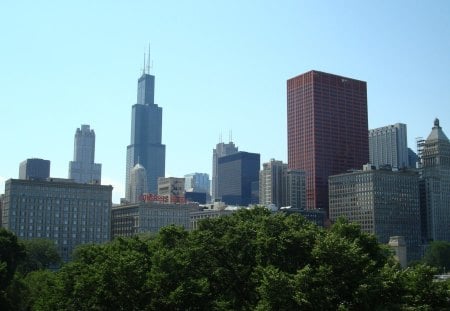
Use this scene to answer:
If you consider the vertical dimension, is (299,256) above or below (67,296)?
above

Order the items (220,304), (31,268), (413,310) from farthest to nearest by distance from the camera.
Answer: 1. (31,268)
2. (220,304)
3. (413,310)

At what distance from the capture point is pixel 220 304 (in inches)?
2212

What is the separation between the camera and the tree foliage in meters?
51.6

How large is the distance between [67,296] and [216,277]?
1950 centimetres

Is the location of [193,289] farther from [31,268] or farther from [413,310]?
[31,268]

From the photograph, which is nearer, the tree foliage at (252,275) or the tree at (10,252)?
the tree foliage at (252,275)

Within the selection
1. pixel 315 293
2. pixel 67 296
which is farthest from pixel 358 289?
pixel 67 296

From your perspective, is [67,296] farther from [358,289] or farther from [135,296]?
[358,289]


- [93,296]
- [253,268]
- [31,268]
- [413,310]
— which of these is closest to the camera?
[413,310]

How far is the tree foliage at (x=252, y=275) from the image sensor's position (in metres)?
51.6

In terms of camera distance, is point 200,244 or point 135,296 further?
point 200,244

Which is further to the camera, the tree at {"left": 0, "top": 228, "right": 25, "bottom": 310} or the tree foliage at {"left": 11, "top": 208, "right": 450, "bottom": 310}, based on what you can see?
the tree at {"left": 0, "top": 228, "right": 25, "bottom": 310}

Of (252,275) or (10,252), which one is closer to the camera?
(252,275)

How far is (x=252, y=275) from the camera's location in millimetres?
59812
